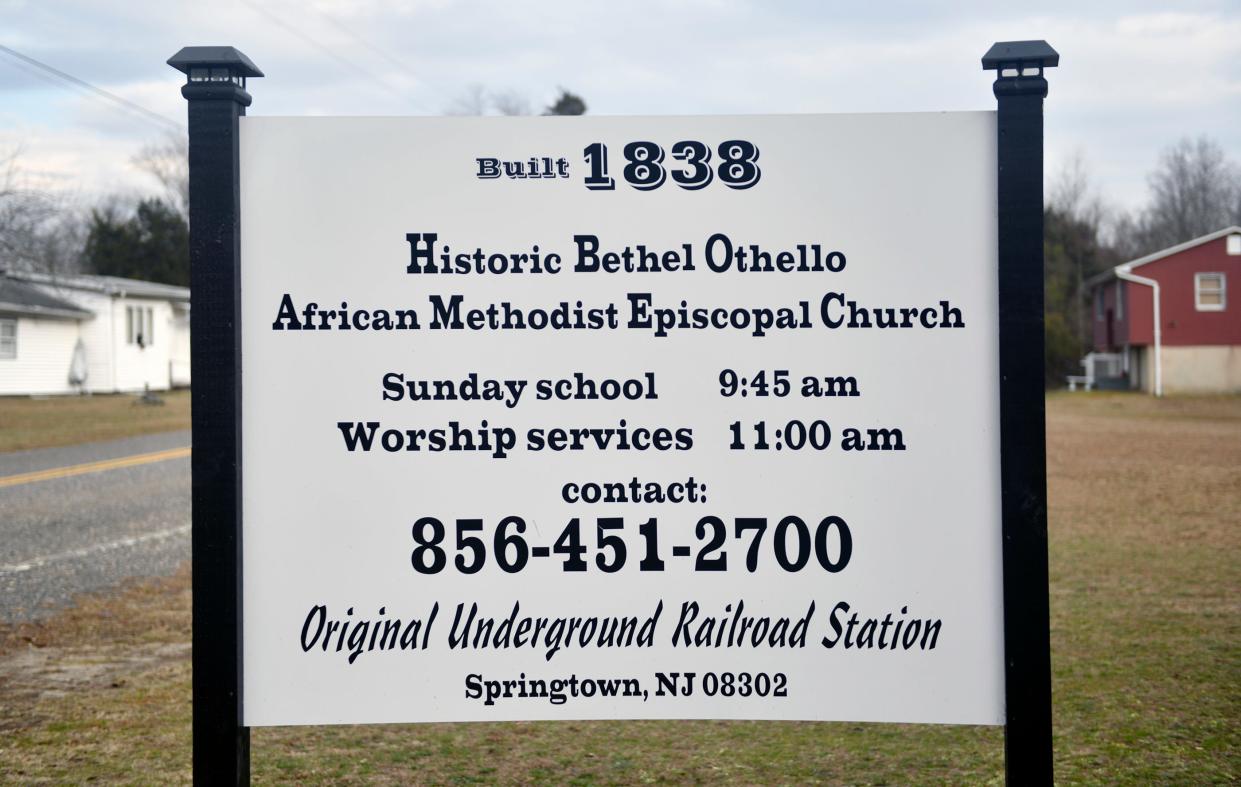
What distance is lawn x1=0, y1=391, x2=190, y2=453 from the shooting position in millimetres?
24930

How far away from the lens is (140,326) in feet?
158

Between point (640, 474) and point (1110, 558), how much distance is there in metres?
8.11

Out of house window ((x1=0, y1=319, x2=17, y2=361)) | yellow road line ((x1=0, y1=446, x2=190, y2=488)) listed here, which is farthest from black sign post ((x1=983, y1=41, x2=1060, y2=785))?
house window ((x1=0, y1=319, x2=17, y2=361))

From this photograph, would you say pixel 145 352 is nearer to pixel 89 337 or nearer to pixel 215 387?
pixel 89 337

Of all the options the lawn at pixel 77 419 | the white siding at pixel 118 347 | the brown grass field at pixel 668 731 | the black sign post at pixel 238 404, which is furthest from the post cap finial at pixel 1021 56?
the white siding at pixel 118 347

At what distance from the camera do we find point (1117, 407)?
39.9 metres

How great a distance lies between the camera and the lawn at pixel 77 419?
24930 mm

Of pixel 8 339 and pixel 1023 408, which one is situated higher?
pixel 8 339

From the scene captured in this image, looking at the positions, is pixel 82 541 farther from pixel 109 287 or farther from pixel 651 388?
pixel 109 287

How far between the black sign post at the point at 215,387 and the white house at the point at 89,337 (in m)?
39.1

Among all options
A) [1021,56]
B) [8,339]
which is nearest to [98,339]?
[8,339]

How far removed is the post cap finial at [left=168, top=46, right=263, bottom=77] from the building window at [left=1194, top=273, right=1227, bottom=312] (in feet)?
165

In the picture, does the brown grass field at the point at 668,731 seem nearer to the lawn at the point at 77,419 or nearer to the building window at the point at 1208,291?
the lawn at the point at 77,419

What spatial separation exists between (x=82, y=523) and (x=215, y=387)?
1063 centimetres
